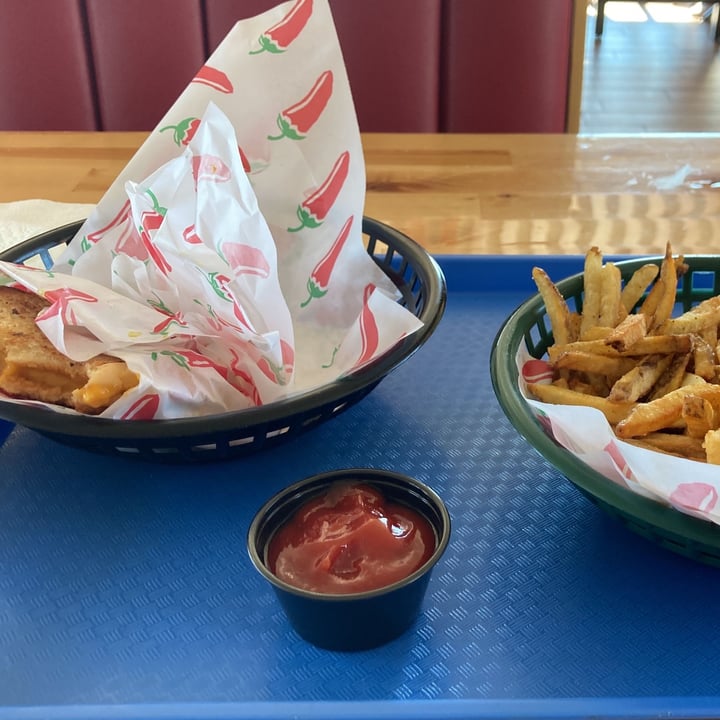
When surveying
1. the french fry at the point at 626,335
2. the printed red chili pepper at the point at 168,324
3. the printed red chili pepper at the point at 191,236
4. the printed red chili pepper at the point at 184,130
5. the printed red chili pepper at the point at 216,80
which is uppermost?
the printed red chili pepper at the point at 216,80

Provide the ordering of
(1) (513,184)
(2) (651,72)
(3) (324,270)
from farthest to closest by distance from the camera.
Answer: (2) (651,72), (1) (513,184), (3) (324,270)

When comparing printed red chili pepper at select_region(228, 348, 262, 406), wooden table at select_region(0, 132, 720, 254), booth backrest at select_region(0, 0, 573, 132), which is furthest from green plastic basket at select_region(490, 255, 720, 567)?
booth backrest at select_region(0, 0, 573, 132)

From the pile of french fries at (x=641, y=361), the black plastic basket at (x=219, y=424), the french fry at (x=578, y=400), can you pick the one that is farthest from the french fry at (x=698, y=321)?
the black plastic basket at (x=219, y=424)

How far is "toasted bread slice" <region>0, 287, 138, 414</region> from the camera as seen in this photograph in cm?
73

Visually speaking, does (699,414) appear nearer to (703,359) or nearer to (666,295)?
(703,359)

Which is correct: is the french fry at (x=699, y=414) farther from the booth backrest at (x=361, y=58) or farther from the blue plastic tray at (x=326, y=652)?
the booth backrest at (x=361, y=58)

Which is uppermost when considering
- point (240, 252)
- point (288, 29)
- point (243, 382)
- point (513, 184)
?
point (288, 29)

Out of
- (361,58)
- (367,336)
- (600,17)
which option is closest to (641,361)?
(367,336)

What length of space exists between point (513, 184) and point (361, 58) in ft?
2.26

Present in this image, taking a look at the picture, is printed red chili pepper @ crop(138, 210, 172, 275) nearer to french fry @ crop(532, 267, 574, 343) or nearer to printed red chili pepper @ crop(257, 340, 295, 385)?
printed red chili pepper @ crop(257, 340, 295, 385)

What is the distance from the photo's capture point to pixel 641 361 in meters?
0.76

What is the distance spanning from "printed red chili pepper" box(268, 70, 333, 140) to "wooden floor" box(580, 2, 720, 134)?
11.1ft

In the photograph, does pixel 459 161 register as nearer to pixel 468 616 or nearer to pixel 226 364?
pixel 226 364

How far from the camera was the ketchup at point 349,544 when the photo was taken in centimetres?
63
